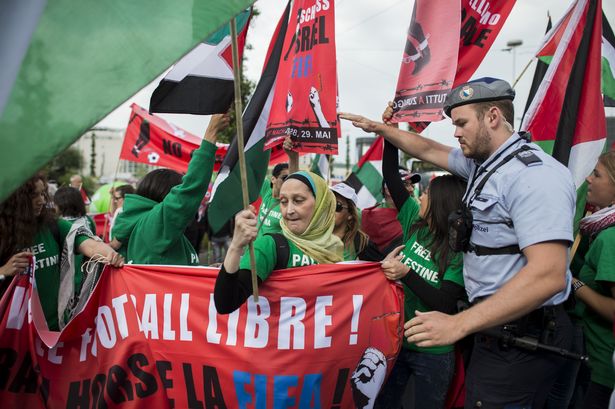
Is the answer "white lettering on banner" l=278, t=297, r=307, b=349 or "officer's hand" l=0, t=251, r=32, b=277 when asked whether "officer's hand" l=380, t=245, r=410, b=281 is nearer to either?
"white lettering on banner" l=278, t=297, r=307, b=349

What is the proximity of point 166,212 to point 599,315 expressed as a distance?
2711 mm

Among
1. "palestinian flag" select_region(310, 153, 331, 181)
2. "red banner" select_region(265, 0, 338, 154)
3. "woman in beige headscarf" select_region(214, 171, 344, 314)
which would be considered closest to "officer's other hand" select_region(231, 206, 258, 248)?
"woman in beige headscarf" select_region(214, 171, 344, 314)

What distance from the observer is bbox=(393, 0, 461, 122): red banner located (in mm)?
3301

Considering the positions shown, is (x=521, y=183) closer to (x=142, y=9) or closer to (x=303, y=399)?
(x=303, y=399)

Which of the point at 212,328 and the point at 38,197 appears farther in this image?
the point at 38,197

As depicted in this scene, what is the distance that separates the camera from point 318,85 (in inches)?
144

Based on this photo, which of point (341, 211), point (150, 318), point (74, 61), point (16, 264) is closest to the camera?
point (74, 61)

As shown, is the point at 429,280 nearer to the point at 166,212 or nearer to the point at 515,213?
the point at 515,213

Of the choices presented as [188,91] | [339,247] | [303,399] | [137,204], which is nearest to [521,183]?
[339,247]

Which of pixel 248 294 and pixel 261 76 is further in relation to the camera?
pixel 261 76

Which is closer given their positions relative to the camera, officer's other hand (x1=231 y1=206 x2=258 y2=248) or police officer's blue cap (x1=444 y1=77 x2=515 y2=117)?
officer's other hand (x1=231 y1=206 x2=258 y2=248)


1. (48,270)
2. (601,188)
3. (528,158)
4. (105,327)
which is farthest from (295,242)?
(601,188)

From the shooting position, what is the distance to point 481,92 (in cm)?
252

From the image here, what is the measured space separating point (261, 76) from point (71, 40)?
280 centimetres
